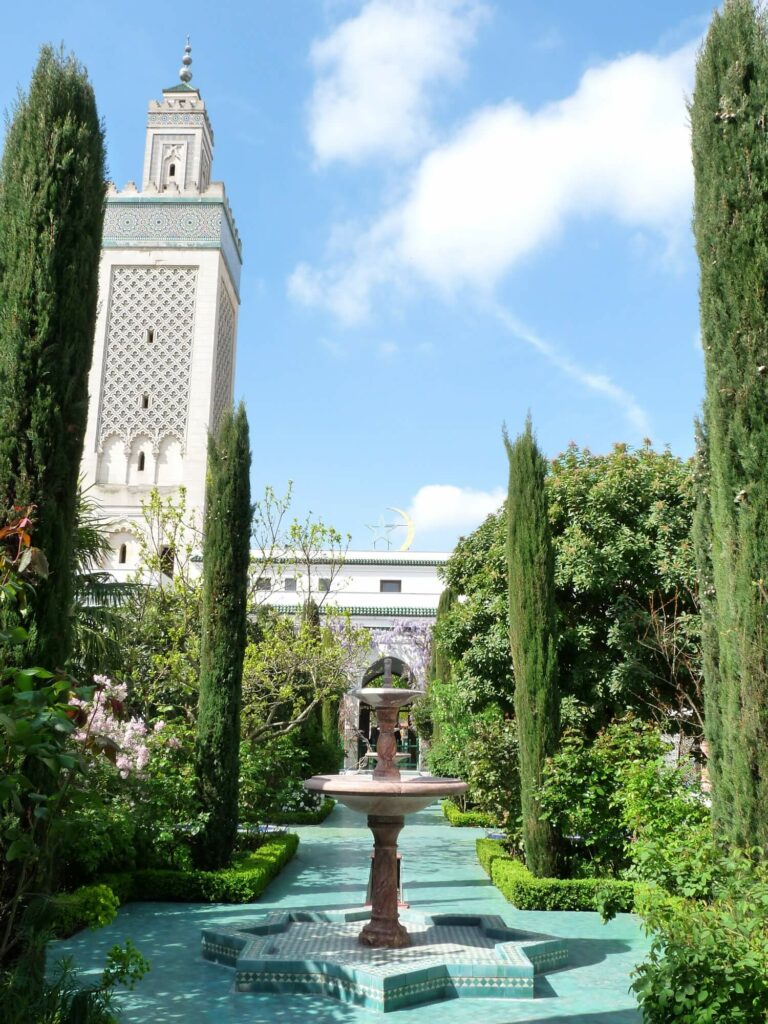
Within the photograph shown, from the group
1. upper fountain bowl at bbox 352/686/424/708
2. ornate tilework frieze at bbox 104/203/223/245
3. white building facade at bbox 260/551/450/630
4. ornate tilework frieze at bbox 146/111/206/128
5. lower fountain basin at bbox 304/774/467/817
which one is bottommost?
lower fountain basin at bbox 304/774/467/817

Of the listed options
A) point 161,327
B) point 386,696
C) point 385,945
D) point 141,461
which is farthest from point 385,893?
point 161,327

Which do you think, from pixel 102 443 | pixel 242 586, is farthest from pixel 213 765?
pixel 102 443

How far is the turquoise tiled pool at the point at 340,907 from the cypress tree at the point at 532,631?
2.95 ft

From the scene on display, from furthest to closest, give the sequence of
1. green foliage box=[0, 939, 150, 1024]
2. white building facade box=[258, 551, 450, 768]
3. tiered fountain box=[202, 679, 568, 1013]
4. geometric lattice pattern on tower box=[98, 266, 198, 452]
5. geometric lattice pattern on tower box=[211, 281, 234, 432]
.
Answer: geometric lattice pattern on tower box=[211, 281, 234, 432] < geometric lattice pattern on tower box=[98, 266, 198, 452] < white building facade box=[258, 551, 450, 768] < tiered fountain box=[202, 679, 568, 1013] < green foliage box=[0, 939, 150, 1024]

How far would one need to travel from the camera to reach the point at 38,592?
520 centimetres

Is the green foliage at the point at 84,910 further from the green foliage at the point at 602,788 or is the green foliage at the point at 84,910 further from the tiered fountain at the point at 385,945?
the green foliage at the point at 602,788

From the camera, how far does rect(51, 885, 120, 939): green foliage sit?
5041 mm

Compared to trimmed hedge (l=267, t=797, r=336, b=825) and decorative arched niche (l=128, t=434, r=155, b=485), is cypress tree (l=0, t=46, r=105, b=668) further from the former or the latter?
decorative arched niche (l=128, t=434, r=155, b=485)

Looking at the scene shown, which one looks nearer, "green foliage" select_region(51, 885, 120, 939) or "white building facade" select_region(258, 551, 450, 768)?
"green foliage" select_region(51, 885, 120, 939)

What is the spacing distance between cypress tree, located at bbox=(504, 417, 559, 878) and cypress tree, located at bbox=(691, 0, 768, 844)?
3.44 metres

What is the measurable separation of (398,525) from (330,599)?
6.33m

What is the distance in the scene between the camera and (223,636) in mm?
10086

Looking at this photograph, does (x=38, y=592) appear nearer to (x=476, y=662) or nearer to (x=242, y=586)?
(x=242, y=586)

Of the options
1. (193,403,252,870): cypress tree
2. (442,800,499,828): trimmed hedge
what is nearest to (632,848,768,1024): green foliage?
(193,403,252,870): cypress tree
